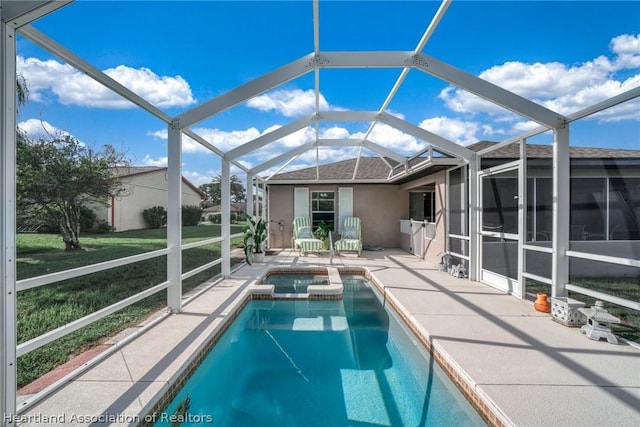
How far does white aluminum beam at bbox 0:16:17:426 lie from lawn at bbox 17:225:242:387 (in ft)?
4.00

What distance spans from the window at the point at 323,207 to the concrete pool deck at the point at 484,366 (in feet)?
25.2

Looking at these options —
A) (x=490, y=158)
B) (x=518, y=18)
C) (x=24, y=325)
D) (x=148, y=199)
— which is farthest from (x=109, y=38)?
(x=148, y=199)

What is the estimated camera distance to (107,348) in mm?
3455

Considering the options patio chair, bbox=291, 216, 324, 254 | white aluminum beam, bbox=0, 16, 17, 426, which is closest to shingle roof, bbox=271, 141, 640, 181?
patio chair, bbox=291, 216, 324, 254

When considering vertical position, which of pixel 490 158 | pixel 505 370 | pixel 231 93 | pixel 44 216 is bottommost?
pixel 505 370

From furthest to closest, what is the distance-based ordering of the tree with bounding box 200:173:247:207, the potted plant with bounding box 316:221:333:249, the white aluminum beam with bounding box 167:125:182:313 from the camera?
the tree with bounding box 200:173:247:207
the potted plant with bounding box 316:221:333:249
the white aluminum beam with bounding box 167:125:182:313

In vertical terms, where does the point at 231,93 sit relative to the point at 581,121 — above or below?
above

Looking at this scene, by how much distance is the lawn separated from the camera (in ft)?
12.1

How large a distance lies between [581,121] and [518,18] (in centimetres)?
161

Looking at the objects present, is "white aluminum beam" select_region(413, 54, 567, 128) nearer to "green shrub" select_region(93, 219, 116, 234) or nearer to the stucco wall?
the stucco wall

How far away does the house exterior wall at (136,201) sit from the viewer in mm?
11516

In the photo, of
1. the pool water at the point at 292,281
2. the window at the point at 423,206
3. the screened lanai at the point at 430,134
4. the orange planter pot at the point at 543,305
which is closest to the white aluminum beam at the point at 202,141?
the screened lanai at the point at 430,134

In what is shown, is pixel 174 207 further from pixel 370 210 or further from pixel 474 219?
pixel 370 210

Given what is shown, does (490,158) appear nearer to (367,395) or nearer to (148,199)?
(367,395)
